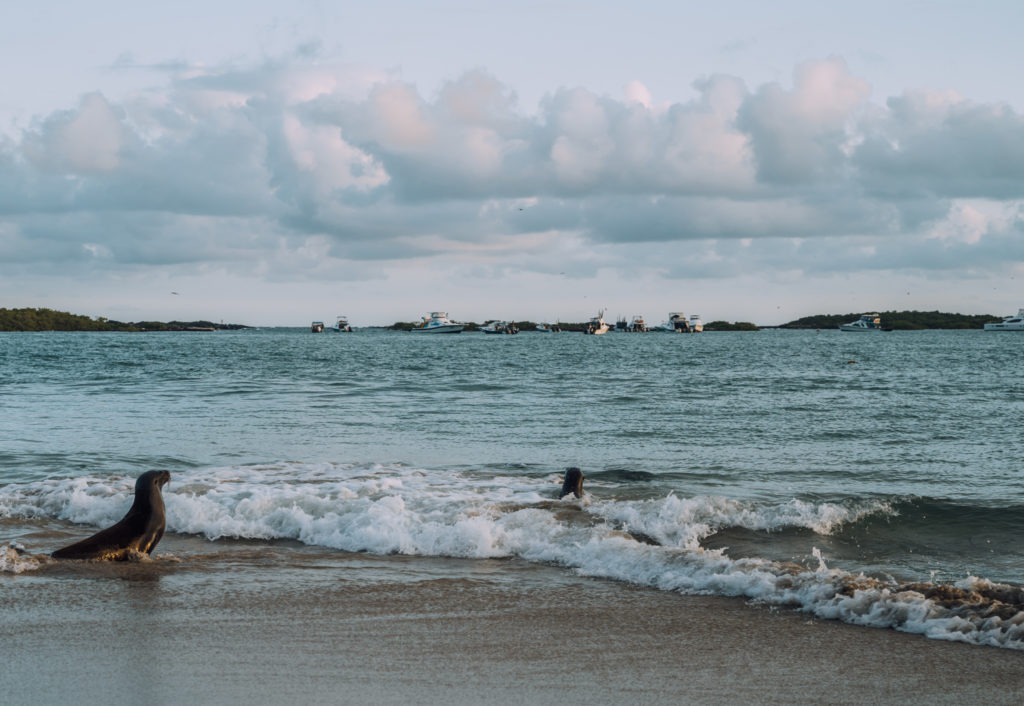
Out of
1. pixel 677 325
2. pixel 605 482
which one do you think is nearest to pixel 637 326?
pixel 677 325

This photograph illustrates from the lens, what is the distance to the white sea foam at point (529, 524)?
751 centimetres

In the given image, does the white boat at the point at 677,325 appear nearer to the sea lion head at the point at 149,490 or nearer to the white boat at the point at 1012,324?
the white boat at the point at 1012,324

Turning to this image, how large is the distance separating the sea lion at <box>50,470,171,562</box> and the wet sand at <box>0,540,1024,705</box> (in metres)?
0.36

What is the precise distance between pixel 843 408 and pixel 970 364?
30.5 meters

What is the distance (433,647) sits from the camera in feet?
21.1

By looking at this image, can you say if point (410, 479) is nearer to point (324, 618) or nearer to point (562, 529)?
point (562, 529)

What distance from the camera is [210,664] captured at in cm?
594

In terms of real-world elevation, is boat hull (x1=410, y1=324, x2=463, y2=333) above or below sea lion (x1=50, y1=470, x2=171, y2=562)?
above

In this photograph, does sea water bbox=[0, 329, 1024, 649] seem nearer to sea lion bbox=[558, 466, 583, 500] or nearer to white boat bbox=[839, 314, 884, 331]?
sea lion bbox=[558, 466, 583, 500]

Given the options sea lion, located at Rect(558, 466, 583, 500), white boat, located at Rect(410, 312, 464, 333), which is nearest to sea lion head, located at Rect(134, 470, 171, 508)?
sea lion, located at Rect(558, 466, 583, 500)

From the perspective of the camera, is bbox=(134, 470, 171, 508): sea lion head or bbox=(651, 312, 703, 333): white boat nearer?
bbox=(134, 470, 171, 508): sea lion head

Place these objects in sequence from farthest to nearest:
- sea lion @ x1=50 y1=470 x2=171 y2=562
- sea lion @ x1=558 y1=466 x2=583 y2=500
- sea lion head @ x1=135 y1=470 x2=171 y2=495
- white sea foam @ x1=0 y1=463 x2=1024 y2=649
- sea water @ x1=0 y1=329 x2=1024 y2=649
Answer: sea lion @ x1=558 y1=466 x2=583 y2=500 → sea lion head @ x1=135 y1=470 x2=171 y2=495 → sea lion @ x1=50 y1=470 x2=171 y2=562 → sea water @ x1=0 y1=329 x2=1024 y2=649 → white sea foam @ x1=0 y1=463 x2=1024 y2=649

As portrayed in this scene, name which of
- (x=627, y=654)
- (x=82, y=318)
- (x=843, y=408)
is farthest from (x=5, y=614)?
(x=82, y=318)

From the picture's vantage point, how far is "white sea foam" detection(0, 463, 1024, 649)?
24.6 feet
